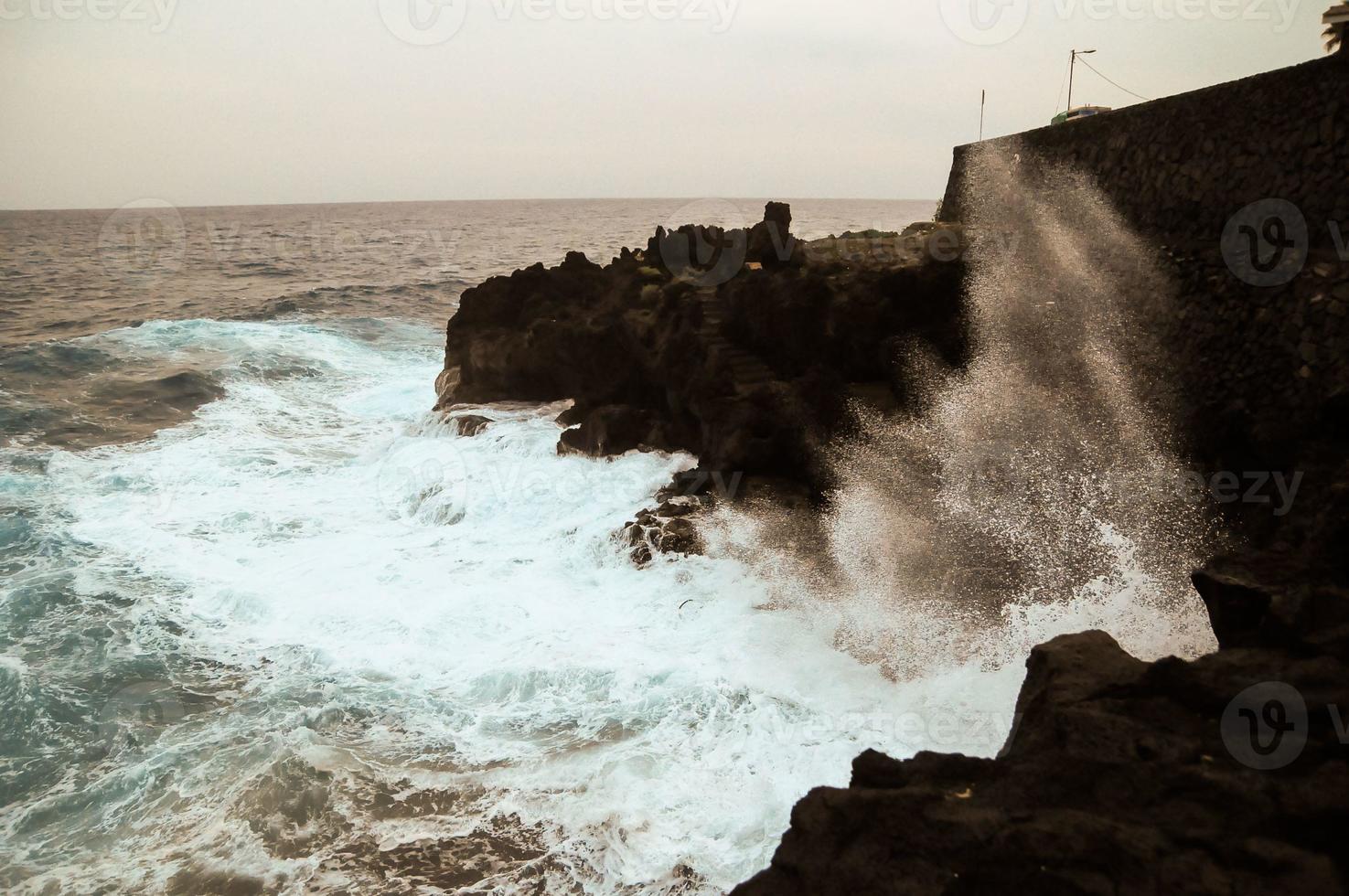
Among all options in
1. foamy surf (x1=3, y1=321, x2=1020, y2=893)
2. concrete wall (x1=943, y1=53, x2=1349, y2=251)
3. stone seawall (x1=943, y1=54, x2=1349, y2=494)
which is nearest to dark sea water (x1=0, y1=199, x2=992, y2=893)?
foamy surf (x1=3, y1=321, x2=1020, y2=893)

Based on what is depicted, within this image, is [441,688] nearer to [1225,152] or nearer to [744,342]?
[744,342]

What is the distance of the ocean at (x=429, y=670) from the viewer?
5801mm

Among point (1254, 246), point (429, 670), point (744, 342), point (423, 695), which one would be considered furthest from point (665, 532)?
point (1254, 246)

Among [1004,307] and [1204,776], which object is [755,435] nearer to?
[1004,307]

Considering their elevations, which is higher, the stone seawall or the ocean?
the stone seawall

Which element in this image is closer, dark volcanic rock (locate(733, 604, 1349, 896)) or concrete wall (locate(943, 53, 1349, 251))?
dark volcanic rock (locate(733, 604, 1349, 896))

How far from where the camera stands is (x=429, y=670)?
26.4 ft

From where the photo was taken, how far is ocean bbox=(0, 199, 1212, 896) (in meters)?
5.80

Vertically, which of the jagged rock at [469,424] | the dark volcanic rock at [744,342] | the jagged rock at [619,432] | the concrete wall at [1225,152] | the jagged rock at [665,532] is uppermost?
the concrete wall at [1225,152]

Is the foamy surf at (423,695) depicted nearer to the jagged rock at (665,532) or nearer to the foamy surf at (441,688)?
the foamy surf at (441,688)

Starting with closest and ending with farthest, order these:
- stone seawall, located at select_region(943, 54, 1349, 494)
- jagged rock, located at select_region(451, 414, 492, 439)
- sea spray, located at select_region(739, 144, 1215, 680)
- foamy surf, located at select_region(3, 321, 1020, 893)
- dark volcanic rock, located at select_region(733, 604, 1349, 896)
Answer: dark volcanic rock, located at select_region(733, 604, 1349, 896) → foamy surf, located at select_region(3, 321, 1020, 893) → stone seawall, located at select_region(943, 54, 1349, 494) → sea spray, located at select_region(739, 144, 1215, 680) → jagged rock, located at select_region(451, 414, 492, 439)

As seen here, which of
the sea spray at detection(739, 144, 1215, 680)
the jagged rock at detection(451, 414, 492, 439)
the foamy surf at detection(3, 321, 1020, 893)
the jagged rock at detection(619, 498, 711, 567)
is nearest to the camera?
the foamy surf at detection(3, 321, 1020, 893)

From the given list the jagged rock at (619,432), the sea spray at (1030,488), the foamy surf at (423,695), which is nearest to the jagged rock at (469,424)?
the foamy surf at (423,695)

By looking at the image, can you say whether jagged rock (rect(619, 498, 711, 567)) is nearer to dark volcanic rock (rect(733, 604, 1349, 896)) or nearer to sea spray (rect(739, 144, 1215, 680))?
sea spray (rect(739, 144, 1215, 680))
